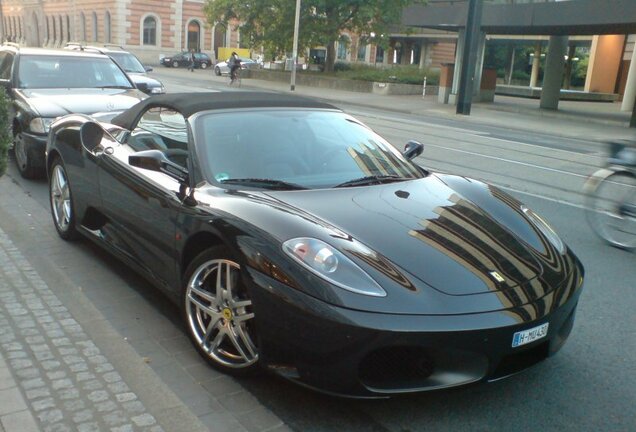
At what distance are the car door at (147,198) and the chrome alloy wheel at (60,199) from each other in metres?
0.92

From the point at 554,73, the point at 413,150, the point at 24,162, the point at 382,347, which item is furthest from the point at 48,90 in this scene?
the point at 554,73

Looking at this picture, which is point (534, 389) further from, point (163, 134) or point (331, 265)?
point (163, 134)

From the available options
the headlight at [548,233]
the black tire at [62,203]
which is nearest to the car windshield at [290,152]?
the headlight at [548,233]

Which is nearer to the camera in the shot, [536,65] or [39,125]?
[39,125]

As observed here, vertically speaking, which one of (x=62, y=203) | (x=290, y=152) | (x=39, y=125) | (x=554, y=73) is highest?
(x=554, y=73)

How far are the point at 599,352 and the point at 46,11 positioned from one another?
82242mm

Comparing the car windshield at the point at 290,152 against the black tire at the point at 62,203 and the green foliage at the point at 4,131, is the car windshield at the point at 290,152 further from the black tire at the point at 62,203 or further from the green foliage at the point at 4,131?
the black tire at the point at 62,203

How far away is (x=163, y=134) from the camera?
4859 millimetres

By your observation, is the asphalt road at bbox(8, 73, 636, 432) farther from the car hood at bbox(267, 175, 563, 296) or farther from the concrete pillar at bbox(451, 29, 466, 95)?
the concrete pillar at bbox(451, 29, 466, 95)

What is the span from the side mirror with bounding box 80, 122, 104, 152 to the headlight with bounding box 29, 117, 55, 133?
3.17m

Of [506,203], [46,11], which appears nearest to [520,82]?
[506,203]

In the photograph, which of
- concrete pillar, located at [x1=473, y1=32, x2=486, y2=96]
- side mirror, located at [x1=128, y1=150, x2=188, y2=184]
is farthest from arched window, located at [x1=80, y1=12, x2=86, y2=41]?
side mirror, located at [x1=128, y1=150, x2=188, y2=184]

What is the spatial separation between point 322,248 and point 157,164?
4.84 feet

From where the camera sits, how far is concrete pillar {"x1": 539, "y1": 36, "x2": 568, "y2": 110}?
1147 inches
